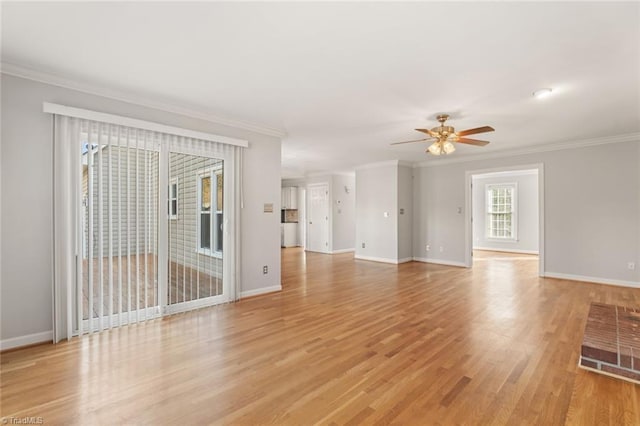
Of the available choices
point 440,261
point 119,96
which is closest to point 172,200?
point 119,96

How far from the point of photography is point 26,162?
2.82 meters

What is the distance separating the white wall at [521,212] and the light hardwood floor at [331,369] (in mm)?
5380

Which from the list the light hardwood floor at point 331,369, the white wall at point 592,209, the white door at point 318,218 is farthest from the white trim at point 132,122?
the white wall at point 592,209

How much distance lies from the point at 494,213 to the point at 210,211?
916cm

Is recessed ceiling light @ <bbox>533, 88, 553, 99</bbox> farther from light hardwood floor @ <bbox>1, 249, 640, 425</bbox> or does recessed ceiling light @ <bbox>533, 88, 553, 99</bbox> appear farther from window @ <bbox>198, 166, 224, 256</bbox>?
window @ <bbox>198, 166, 224, 256</bbox>

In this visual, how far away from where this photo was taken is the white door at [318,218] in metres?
9.54

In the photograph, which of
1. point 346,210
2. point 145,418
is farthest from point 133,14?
point 346,210

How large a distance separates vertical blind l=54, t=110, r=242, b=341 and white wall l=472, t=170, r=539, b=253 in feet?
28.6

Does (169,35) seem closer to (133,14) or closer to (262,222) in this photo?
(133,14)

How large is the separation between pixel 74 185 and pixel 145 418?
2.37 meters

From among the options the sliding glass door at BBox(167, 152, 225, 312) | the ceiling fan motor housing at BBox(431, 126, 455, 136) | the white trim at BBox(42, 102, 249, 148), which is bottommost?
the sliding glass door at BBox(167, 152, 225, 312)

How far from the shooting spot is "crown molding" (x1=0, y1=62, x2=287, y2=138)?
109 inches

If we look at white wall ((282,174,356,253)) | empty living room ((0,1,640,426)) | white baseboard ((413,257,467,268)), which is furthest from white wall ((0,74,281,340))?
white baseboard ((413,257,467,268))

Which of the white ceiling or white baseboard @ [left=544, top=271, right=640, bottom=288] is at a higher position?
the white ceiling
